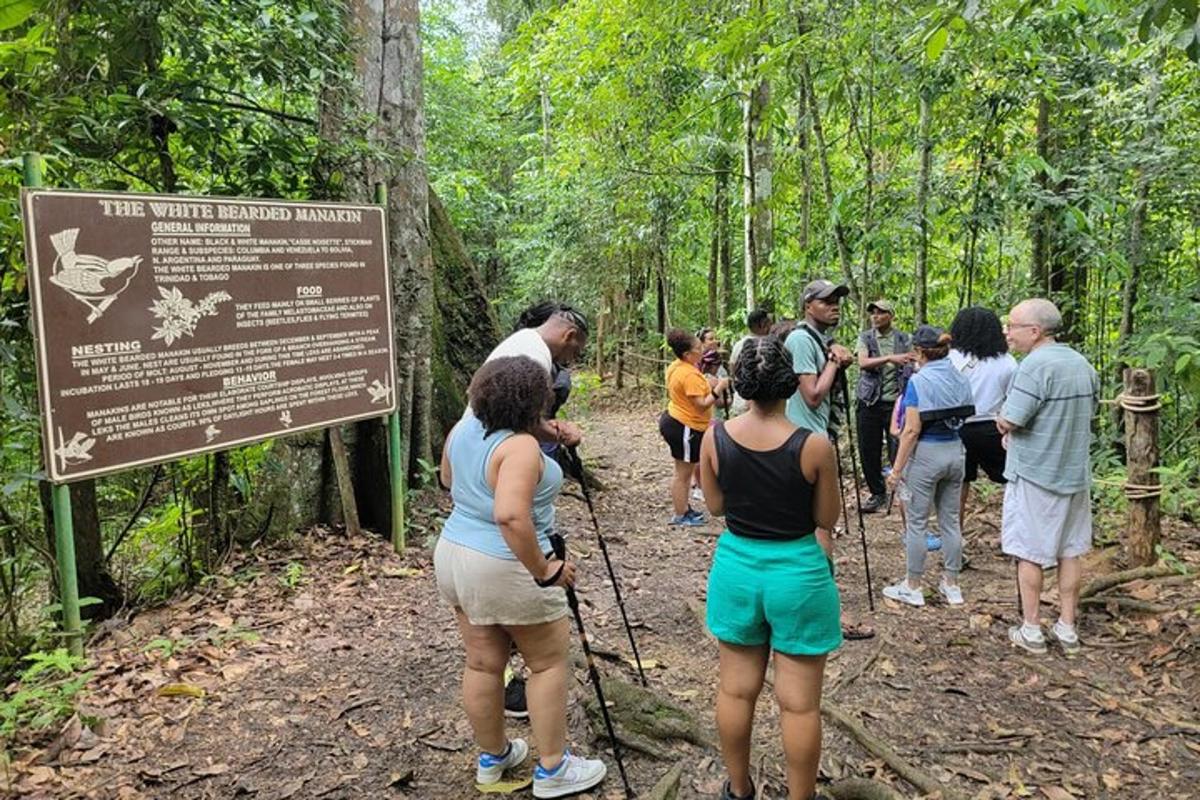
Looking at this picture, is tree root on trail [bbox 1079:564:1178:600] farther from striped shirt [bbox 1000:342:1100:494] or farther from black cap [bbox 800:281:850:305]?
black cap [bbox 800:281:850:305]

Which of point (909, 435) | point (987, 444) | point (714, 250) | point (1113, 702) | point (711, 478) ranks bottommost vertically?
point (1113, 702)

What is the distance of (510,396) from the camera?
2.71 meters

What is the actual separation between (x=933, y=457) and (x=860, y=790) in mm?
2679

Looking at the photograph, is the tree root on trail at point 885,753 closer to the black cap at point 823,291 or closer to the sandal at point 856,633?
the sandal at point 856,633

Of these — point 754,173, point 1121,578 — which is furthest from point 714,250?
point 1121,578

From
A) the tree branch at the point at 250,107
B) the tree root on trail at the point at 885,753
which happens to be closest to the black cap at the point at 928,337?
the tree root on trail at the point at 885,753

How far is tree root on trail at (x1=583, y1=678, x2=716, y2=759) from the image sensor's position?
344cm

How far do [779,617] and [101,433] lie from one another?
345cm

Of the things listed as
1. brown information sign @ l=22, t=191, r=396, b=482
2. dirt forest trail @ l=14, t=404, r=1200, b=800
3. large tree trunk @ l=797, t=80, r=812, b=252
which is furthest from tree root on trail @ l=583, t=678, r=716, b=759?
large tree trunk @ l=797, t=80, r=812, b=252

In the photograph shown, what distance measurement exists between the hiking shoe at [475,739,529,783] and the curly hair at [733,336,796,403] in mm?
1812

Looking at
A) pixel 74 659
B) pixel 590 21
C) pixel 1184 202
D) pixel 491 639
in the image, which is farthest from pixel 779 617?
pixel 590 21

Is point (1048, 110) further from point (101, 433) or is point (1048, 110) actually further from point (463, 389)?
point (101, 433)

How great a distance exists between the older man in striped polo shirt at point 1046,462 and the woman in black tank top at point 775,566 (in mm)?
2406

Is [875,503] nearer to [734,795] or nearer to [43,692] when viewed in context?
[734,795]
